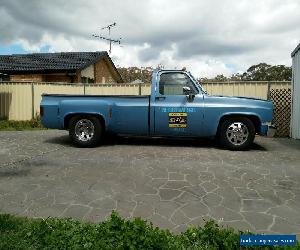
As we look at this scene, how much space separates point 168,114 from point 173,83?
887mm

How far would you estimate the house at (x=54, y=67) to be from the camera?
23031 millimetres

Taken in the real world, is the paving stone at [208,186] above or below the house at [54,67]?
below

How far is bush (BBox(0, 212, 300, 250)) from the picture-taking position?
3.24 m

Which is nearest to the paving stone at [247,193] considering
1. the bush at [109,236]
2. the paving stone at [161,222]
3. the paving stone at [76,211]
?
the bush at [109,236]

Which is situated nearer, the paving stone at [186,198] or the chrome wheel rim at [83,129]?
the paving stone at [186,198]

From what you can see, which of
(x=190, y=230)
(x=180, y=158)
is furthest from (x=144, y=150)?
(x=190, y=230)

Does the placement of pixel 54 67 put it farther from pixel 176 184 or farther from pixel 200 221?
pixel 200 221

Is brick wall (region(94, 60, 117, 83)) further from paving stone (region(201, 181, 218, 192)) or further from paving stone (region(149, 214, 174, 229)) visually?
paving stone (region(149, 214, 174, 229))

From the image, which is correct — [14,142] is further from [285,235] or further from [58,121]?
[285,235]

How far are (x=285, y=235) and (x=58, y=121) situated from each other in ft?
22.0

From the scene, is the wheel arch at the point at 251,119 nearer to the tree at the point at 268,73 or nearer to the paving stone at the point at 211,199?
the paving stone at the point at 211,199

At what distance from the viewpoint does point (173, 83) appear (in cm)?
838

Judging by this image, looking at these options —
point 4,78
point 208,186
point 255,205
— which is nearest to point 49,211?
point 208,186

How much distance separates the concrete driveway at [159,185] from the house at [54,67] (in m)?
15.6
